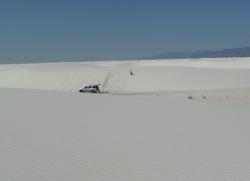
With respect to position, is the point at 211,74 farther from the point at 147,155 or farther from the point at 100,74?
the point at 147,155

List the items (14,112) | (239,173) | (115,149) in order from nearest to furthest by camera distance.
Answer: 1. (239,173)
2. (115,149)
3. (14,112)

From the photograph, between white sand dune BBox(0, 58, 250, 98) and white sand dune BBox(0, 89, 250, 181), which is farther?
white sand dune BBox(0, 58, 250, 98)

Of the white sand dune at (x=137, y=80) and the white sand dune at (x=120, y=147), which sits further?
the white sand dune at (x=137, y=80)

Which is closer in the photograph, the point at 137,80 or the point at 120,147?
the point at 120,147

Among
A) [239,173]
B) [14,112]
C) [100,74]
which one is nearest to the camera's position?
[239,173]

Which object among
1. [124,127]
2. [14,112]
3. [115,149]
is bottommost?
[115,149]

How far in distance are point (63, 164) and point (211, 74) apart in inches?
1888

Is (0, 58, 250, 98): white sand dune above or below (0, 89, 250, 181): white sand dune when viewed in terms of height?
above

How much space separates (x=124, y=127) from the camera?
1188 cm

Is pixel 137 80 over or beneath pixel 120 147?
over

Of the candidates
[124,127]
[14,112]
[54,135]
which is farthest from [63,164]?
[14,112]

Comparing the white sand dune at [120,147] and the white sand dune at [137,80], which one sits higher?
the white sand dune at [137,80]

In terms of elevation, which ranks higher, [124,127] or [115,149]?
[124,127]

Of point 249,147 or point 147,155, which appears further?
point 249,147
